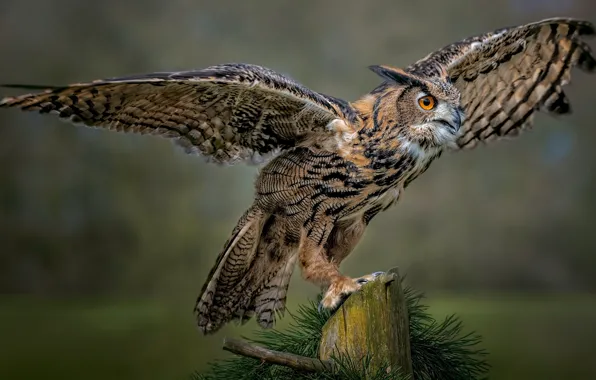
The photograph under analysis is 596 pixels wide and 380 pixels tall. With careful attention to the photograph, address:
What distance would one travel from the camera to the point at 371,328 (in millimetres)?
1931

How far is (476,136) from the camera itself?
2.64m

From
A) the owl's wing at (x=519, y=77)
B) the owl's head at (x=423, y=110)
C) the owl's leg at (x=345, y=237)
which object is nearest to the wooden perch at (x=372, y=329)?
the owl's leg at (x=345, y=237)

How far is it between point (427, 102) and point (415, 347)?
0.79 metres

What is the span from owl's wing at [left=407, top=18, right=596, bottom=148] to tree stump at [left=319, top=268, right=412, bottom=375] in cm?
90

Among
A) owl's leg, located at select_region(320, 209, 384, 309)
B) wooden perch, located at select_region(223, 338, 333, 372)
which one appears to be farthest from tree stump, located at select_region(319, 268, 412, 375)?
owl's leg, located at select_region(320, 209, 384, 309)

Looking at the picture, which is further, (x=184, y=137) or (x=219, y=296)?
(x=219, y=296)

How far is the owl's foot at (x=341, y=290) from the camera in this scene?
2.01 metres

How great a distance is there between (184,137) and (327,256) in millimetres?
649

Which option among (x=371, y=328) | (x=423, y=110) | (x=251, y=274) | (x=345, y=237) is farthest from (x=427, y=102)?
(x=251, y=274)

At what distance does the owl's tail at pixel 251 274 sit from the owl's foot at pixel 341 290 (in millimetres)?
272

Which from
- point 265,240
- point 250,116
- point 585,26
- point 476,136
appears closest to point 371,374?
point 265,240

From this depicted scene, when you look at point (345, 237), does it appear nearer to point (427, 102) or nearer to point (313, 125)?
point (313, 125)

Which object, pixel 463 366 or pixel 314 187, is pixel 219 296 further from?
pixel 463 366

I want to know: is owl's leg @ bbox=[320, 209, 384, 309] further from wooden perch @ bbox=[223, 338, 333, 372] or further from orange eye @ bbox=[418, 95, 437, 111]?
wooden perch @ bbox=[223, 338, 333, 372]
